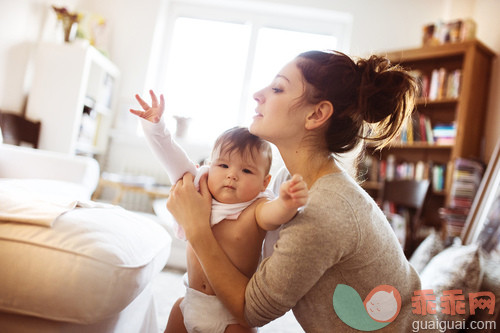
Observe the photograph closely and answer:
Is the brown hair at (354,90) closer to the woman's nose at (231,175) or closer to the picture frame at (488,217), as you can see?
the woman's nose at (231,175)

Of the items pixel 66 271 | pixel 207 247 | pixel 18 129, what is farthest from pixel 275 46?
pixel 66 271

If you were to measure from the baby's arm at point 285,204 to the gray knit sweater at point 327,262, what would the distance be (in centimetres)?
3

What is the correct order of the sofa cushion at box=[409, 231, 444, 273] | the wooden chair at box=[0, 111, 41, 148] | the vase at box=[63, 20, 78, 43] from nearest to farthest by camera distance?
the sofa cushion at box=[409, 231, 444, 273] → the wooden chair at box=[0, 111, 41, 148] → the vase at box=[63, 20, 78, 43]

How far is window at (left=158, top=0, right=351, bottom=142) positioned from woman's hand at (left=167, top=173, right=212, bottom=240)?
3.25 metres

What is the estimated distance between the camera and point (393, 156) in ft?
12.2

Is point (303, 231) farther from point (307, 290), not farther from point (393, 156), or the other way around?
→ point (393, 156)

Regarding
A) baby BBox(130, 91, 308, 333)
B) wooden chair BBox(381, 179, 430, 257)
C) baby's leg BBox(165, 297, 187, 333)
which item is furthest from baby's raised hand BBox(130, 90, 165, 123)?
wooden chair BBox(381, 179, 430, 257)

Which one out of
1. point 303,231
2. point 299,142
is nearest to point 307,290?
point 303,231

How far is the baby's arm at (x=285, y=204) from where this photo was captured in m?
0.70

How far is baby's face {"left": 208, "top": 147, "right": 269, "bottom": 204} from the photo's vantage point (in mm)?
961

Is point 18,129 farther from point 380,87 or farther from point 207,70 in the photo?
point 380,87

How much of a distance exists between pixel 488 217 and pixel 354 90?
1529mm

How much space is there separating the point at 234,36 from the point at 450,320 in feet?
12.8

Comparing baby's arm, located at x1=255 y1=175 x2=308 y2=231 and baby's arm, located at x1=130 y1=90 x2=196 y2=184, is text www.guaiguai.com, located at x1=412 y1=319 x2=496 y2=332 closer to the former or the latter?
baby's arm, located at x1=255 y1=175 x2=308 y2=231
